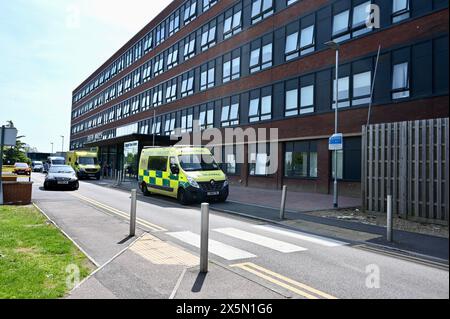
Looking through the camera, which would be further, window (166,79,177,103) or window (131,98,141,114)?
window (131,98,141,114)

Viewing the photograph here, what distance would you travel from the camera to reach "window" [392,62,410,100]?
1647 cm

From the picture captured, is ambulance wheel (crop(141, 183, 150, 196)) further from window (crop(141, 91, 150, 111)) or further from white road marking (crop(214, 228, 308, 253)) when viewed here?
window (crop(141, 91, 150, 111))

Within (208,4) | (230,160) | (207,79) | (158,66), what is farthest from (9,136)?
(158,66)

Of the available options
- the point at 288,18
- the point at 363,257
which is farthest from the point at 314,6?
the point at 363,257

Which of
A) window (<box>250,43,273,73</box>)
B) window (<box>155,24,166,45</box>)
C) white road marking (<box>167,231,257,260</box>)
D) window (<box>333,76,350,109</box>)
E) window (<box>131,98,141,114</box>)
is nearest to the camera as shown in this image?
white road marking (<box>167,231,257,260</box>)

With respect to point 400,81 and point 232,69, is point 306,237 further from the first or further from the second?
point 232,69

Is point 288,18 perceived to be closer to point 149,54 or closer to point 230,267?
point 230,267

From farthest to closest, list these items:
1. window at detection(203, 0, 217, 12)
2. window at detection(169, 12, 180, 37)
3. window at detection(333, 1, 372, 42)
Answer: window at detection(169, 12, 180, 37), window at detection(203, 0, 217, 12), window at detection(333, 1, 372, 42)

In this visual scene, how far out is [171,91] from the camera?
3872 centimetres

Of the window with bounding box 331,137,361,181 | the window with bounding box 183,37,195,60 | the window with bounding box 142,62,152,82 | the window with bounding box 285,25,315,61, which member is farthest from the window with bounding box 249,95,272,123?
the window with bounding box 142,62,152,82

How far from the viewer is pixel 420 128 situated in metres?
11.0

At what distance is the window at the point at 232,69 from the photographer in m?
28.3

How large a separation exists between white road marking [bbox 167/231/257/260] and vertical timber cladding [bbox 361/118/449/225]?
5.84 meters

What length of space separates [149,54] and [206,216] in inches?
1676
